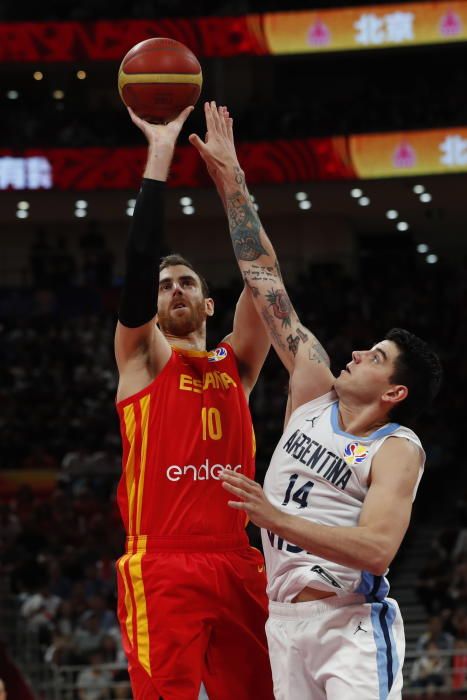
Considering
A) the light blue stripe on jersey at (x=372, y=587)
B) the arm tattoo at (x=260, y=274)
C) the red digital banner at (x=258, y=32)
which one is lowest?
the light blue stripe on jersey at (x=372, y=587)

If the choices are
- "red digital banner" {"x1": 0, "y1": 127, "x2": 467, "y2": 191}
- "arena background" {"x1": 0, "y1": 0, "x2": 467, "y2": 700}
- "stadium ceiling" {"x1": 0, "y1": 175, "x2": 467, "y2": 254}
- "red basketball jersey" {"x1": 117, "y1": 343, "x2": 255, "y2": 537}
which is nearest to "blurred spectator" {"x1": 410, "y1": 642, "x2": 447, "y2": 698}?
"arena background" {"x1": 0, "y1": 0, "x2": 467, "y2": 700}

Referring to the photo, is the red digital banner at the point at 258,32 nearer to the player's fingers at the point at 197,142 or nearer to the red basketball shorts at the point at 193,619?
the player's fingers at the point at 197,142

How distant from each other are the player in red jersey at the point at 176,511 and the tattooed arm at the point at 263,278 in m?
0.23

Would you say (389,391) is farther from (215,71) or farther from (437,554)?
(215,71)

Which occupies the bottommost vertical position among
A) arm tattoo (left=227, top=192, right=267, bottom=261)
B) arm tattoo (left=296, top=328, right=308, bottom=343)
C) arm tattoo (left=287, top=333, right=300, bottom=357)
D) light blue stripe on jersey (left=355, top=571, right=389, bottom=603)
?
light blue stripe on jersey (left=355, top=571, right=389, bottom=603)

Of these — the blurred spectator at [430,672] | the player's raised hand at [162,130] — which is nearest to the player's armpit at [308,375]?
the player's raised hand at [162,130]

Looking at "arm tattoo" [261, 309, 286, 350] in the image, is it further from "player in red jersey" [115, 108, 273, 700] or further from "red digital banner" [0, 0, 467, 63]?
"red digital banner" [0, 0, 467, 63]

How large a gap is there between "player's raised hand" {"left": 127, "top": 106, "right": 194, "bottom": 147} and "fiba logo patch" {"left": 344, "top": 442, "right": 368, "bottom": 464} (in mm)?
1406

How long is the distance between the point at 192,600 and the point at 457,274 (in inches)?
825

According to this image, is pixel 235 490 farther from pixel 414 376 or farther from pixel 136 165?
pixel 136 165

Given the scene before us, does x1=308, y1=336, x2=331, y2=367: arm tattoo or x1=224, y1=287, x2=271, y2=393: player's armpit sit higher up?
x1=224, y1=287, x2=271, y2=393: player's armpit

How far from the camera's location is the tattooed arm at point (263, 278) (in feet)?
16.0

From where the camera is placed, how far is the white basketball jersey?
175 inches

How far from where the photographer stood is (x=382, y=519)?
4207 millimetres
